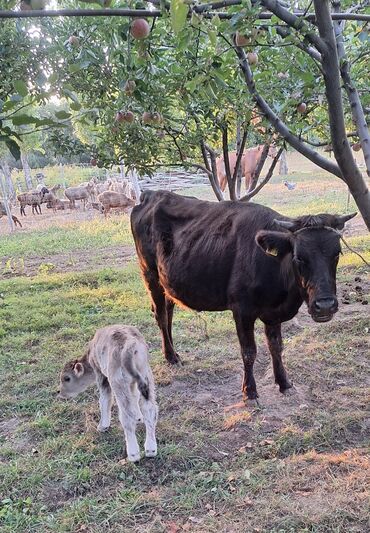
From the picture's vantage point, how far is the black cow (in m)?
3.99

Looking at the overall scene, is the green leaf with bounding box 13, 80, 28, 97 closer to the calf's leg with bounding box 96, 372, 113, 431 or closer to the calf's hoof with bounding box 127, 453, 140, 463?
the calf's hoof with bounding box 127, 453, 140, 463

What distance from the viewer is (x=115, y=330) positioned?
4.22 m

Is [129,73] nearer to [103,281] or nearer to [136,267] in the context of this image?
[103,281]

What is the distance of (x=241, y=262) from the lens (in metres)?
4.72

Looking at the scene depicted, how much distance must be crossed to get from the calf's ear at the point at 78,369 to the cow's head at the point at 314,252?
75.2 inches

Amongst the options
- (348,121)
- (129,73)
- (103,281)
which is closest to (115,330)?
(129,73)

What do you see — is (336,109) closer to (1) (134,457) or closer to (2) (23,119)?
(2) (23,119)

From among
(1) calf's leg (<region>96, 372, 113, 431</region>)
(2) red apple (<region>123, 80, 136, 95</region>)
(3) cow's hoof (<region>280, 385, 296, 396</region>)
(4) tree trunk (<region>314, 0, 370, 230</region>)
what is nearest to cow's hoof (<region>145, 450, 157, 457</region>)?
(1) calf's leg (<region>96, 372, 113, 431</region>)

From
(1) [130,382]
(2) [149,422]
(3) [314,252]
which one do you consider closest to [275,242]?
(3) [314,252]

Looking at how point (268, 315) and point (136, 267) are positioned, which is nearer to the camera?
point (268, 315)

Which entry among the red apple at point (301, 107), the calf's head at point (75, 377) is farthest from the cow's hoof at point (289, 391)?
the red apple at point (301, 107)

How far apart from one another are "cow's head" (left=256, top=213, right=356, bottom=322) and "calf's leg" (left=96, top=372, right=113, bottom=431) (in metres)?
1.78

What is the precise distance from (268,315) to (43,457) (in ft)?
7.39

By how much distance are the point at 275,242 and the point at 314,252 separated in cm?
40
